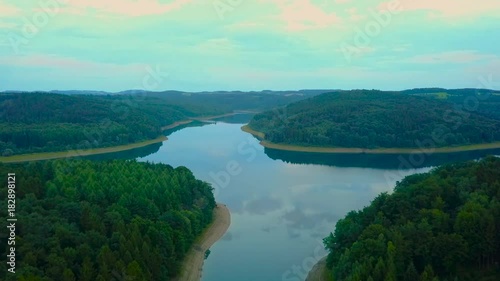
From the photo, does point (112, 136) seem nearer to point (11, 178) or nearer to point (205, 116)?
point (11, 178)

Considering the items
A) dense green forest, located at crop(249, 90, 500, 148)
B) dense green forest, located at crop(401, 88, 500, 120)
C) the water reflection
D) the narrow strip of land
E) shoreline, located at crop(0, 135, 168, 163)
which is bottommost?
shoreline, located at crop(0, 135, 168, 163)

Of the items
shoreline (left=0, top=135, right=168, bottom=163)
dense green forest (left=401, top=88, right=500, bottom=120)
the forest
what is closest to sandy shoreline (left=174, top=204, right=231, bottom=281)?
Answer: shoreline (left=0, top=135, right=168, bottom=163)

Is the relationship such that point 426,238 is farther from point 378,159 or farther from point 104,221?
point 378,159

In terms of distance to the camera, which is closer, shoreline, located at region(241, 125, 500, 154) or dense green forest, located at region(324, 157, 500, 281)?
dense green forest, located at region(324, 157, 500, 281)

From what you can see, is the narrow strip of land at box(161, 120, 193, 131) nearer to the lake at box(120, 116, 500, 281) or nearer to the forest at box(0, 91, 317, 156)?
the forest at box(0, 91, 317, 156)

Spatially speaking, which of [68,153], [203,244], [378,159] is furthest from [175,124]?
[203,244]

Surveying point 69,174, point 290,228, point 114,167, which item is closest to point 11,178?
point 69,174
